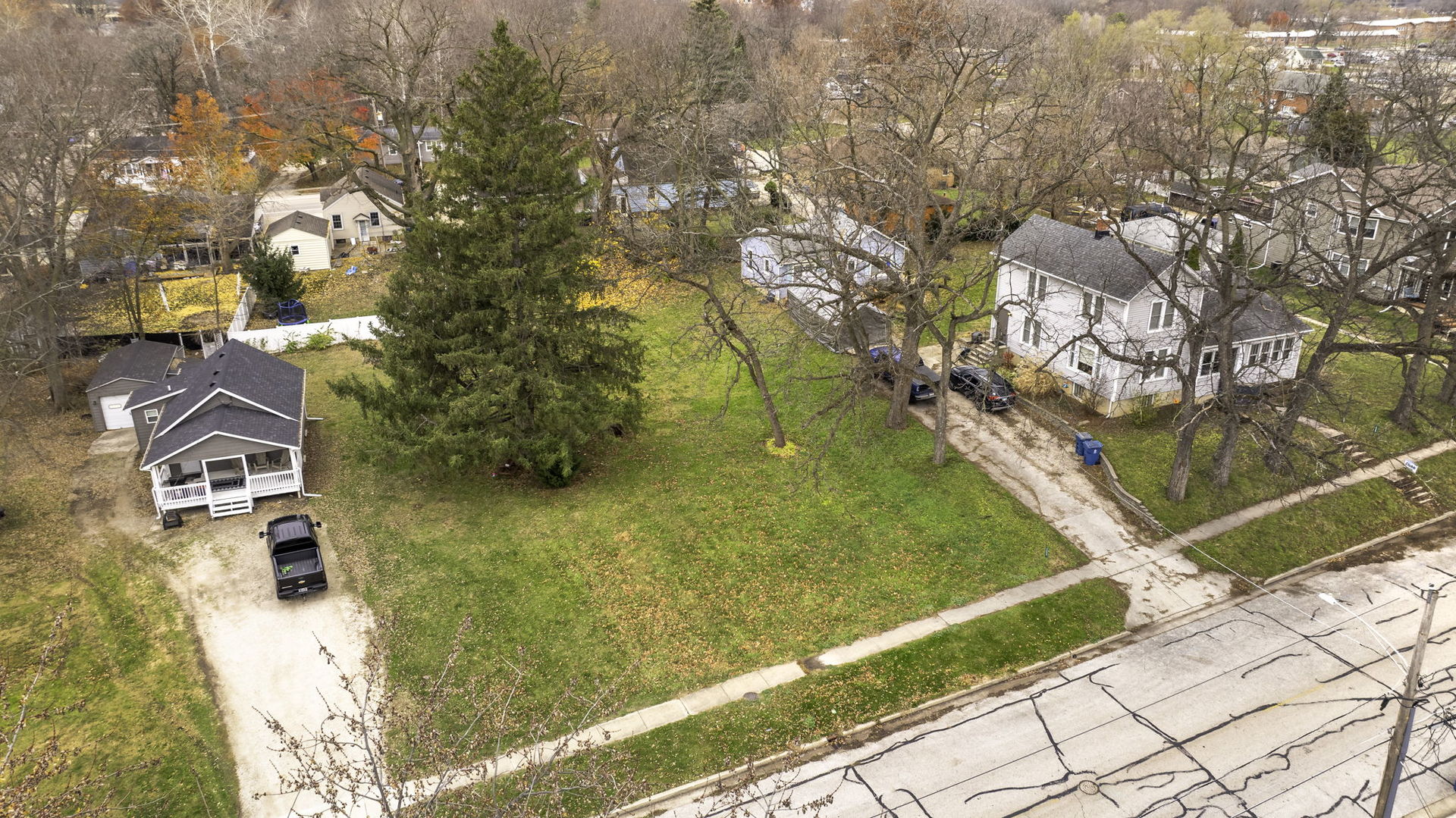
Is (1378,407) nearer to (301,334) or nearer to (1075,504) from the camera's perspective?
(1075,504)

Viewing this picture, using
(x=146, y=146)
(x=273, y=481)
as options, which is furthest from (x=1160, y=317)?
(x=146, y=146)

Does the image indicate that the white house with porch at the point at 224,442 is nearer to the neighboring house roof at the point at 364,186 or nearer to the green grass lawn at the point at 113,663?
the green grass lawn at the point at 113,663

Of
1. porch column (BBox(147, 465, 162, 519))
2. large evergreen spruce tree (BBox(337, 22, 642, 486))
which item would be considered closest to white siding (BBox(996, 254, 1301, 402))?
large evergreen spruce tree (BBox(337, 22, 642, 486))

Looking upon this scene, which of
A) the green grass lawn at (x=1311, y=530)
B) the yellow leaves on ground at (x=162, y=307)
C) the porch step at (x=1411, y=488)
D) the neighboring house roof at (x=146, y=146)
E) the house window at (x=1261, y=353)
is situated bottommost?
the green grass lawn at (x=1311, y=530)

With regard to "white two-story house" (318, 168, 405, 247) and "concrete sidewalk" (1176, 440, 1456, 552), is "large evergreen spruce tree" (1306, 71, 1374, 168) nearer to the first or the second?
"concrete sidewalk" (1176, 440, 1456, 552)

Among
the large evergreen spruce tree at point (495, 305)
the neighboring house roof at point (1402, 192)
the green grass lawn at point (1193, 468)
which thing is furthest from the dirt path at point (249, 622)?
the neighboring house roof at point (1402, 192)

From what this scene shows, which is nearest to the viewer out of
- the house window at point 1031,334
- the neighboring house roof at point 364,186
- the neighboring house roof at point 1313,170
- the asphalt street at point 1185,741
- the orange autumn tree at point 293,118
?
the asphalt street at point 1185,741
